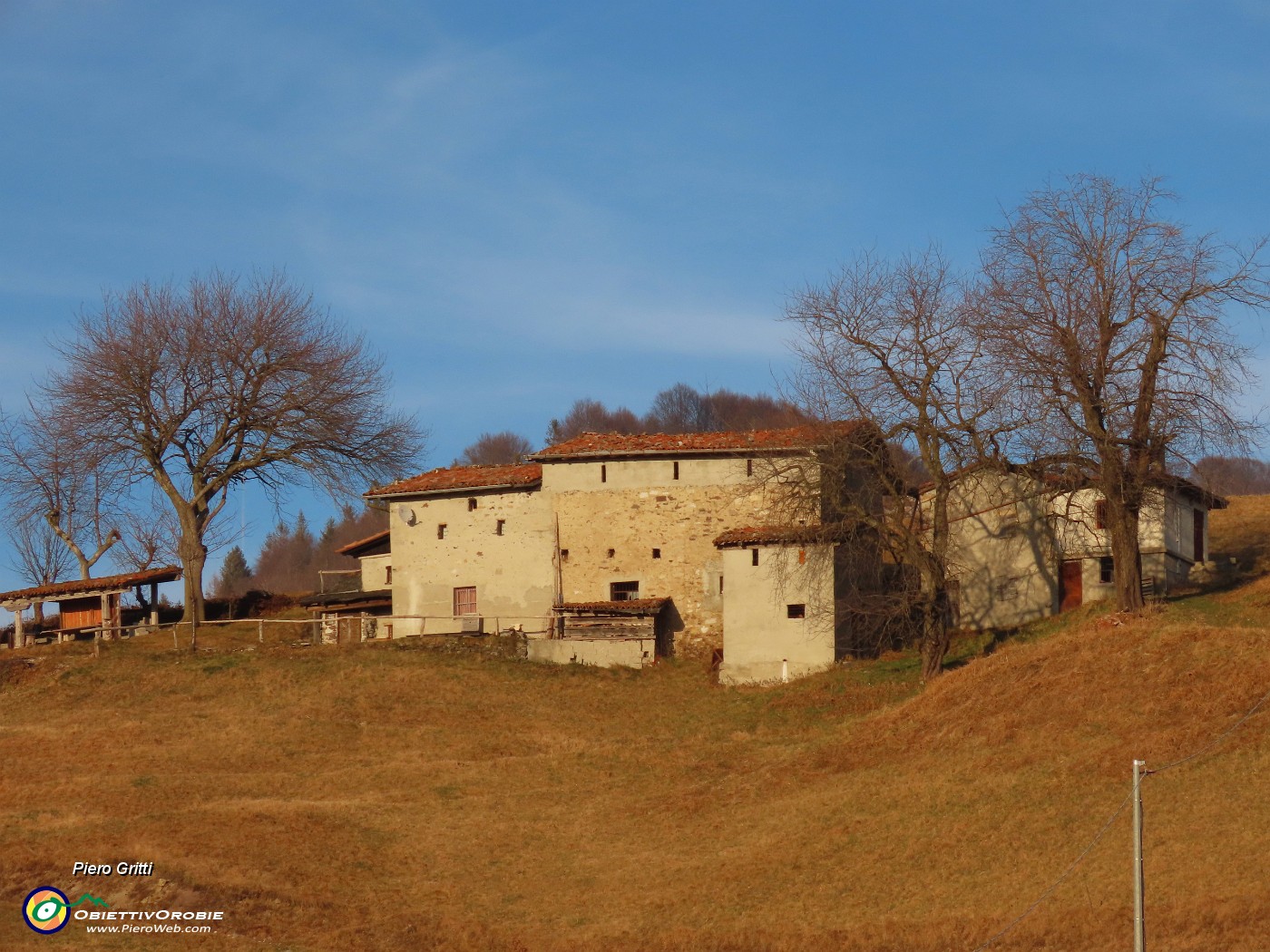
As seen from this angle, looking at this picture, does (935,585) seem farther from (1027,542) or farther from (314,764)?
(314,764)

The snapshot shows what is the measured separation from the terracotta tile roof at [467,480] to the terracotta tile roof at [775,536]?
25.1ft

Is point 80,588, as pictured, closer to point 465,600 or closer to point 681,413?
point 465,600

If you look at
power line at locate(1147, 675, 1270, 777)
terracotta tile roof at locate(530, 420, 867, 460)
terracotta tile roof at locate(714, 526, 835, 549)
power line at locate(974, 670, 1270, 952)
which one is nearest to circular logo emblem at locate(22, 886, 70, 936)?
power line at locate(974, 670, 1270, 952)

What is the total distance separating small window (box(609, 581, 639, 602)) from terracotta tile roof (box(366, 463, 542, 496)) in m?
4.36

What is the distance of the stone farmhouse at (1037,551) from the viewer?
44.7 m

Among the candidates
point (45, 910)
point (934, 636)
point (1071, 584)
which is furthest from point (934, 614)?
point (45, 910)

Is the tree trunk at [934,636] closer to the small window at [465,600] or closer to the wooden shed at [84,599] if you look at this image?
the small window at [465,600]

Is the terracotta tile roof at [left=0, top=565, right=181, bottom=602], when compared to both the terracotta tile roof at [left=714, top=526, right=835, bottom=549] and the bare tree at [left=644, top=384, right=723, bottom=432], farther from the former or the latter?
the bare tree at [left=644, top=384, right=723, bottom=432]

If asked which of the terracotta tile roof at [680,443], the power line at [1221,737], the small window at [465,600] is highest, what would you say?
the terracotta tile roof at [680,443]

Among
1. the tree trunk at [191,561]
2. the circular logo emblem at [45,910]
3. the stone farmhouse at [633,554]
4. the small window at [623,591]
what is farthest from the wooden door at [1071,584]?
the circular logo emblem at [45,910]

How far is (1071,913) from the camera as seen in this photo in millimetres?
22062

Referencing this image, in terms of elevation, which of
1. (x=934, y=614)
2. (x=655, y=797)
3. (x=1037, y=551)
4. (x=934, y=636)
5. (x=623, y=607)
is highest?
(x=1037, y=551)

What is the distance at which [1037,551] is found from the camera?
45656mm

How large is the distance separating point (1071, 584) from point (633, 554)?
13.8 m
